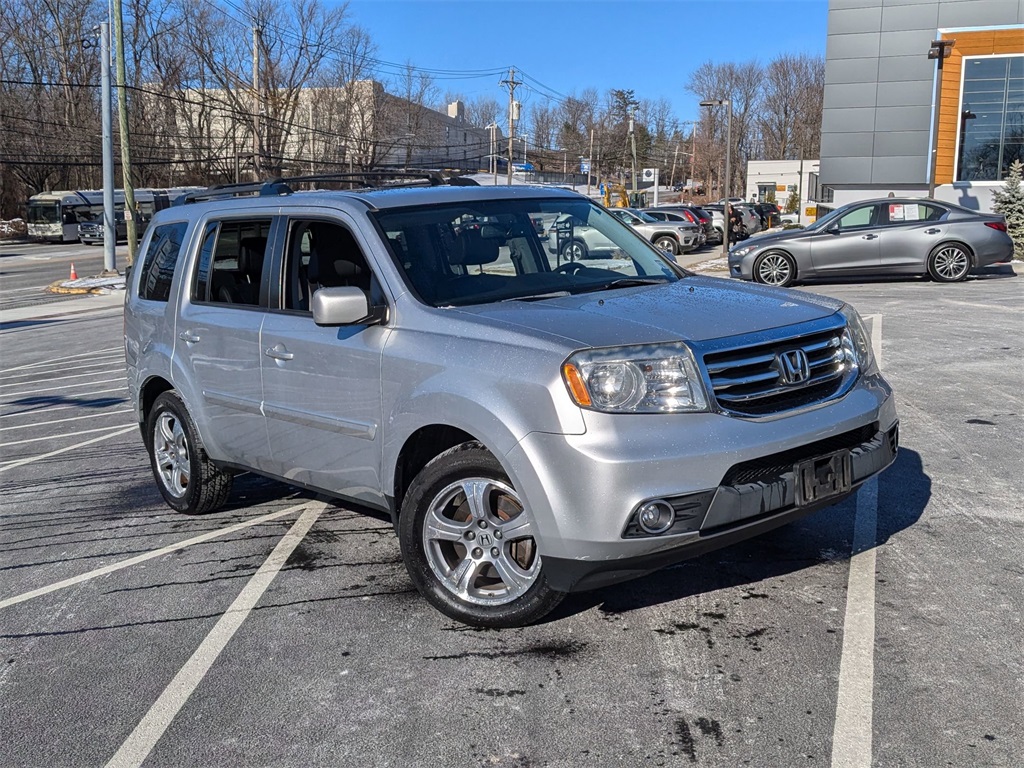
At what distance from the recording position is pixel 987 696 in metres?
3.44

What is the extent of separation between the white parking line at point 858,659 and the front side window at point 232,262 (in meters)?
3.28

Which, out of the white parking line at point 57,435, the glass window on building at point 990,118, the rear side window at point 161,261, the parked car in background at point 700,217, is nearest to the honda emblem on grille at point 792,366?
the rear side window at point 161,261

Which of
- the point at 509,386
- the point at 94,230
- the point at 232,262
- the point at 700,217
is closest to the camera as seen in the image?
the point at 509,386

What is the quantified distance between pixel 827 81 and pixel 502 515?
37.2 metres

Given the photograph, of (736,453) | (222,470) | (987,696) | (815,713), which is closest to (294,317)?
(222,470)

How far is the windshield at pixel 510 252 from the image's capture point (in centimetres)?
464

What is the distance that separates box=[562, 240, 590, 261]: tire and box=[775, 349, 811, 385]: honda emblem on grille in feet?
4.63

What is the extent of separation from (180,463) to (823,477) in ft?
12.7

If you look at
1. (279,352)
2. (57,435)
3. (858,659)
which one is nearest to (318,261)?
(279,352)

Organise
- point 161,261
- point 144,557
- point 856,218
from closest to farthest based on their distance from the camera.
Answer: point 144,557 → point 161,261 → point 856,218

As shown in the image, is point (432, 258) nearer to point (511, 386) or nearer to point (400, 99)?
point (511, 386)

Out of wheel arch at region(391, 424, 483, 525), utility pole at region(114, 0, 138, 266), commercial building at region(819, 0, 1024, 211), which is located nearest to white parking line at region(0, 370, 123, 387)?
wheel arch at region(391, 424, 483, 525)

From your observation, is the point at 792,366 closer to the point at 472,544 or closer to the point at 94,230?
the point at 472,544

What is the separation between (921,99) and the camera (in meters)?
36.1
